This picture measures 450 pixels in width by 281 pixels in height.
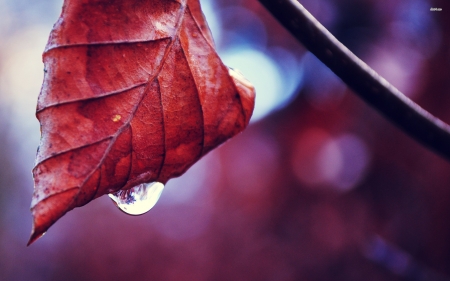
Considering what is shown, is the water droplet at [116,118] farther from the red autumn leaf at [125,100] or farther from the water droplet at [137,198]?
the water droplet at [137,198]

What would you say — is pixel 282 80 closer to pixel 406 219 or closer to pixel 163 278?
pixel 406 219

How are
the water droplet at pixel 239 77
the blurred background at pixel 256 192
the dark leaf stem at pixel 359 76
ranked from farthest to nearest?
1. the blurred background at pixel 256 192
2. the water droplet at pixel 239 77
3. the dark leaf stem at pixel 359 76

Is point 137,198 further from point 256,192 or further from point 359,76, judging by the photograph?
point 256,192

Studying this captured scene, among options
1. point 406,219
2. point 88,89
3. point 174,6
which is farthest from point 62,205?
point 406,219

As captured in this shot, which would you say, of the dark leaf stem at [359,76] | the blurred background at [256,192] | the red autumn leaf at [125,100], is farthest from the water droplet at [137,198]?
the blurred background at [256,192]

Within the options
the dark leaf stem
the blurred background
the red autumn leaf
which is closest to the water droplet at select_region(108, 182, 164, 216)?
the red autumn leaf

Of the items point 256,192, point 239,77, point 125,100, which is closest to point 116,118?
point 125,100
